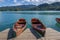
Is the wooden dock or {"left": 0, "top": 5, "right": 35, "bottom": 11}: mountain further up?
{"left": 0, "top": 5, "right": 35, "bottom": 11}: mountain

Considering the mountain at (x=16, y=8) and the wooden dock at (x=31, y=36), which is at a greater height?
the mountain at (x=16, y=8)

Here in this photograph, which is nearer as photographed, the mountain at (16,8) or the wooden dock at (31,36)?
the wooden dock at (31,36)

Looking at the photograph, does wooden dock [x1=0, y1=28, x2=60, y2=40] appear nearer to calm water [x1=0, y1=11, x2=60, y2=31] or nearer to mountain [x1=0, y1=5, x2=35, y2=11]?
mountain [x1=0, y1=5, x2=35, y2=11]

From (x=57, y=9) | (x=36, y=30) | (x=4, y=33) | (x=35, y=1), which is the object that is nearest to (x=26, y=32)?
(x=36, y=30)

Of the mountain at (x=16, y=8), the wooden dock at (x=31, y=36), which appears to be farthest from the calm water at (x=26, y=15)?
the wooden dock at (x=31, y=36)

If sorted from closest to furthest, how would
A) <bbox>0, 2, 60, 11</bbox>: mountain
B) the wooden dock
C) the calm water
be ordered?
1. the wooden dock
2. <bbox>0, 2, 60, 11</bbox>: mountain
3. the calm water

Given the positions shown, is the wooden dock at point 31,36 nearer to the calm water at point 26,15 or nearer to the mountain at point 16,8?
the mountain at point 16,8

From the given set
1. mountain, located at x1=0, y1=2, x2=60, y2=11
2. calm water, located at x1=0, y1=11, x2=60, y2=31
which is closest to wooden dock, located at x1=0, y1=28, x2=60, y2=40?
mountain, located at x1=0, y1=2, x2=60, y2=11

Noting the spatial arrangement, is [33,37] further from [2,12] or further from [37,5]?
[2,12]

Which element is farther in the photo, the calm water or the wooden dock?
the calm water

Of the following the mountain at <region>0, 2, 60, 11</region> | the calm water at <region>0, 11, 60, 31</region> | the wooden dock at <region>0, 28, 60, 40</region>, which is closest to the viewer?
the wooden dock at <region>0, 28, 60, 40</region>

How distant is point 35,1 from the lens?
30.0 ft

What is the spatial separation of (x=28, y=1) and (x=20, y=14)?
6.20 ft

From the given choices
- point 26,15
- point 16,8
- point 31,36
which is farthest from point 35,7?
point 31,36
